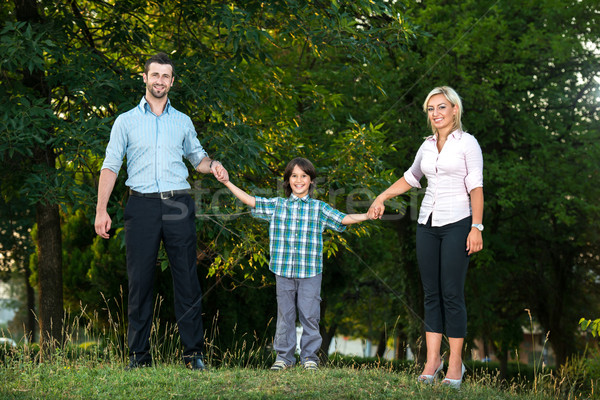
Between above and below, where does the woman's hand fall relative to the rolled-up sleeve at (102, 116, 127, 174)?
below

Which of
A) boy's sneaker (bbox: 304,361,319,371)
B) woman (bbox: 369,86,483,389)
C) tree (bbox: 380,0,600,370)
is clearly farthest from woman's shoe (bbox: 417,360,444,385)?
tree (bbox: 380,0,600,370)

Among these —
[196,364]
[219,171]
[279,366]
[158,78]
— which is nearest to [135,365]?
[196,364]

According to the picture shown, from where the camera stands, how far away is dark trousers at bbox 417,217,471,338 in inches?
199

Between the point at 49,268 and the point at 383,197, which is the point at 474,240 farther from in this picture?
the point at 49,268

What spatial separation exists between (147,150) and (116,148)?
0.83 feet

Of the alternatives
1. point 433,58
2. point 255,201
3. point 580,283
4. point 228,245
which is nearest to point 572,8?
point 433,58

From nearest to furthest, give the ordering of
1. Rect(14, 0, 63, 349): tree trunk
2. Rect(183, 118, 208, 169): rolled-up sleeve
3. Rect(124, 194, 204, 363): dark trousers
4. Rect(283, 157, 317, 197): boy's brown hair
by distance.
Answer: Rect(124, 194, 204, 363): dark trousers, Rect(183, 118, 208, 169): rolled-up sleeve, Rect(283, 157, 317, 197): boy's brown hair, Rect(14, 0, 63, 349): tree trunk

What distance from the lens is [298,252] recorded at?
5578 mm

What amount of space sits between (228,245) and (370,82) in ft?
10.9

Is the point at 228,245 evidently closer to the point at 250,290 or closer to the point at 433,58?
the point at 250,290

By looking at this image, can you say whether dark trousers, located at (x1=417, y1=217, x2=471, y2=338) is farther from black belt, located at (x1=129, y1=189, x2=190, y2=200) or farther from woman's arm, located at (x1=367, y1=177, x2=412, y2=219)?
black belt, located at (x1=129, y1=189, x2=190, y2=200)

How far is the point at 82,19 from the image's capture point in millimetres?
8438

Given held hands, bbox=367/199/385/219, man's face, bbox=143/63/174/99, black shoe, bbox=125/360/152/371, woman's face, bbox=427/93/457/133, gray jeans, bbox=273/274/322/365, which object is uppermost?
man's face, bbox=143/63/174/99

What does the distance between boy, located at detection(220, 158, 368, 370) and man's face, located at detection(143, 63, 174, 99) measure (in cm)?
92
